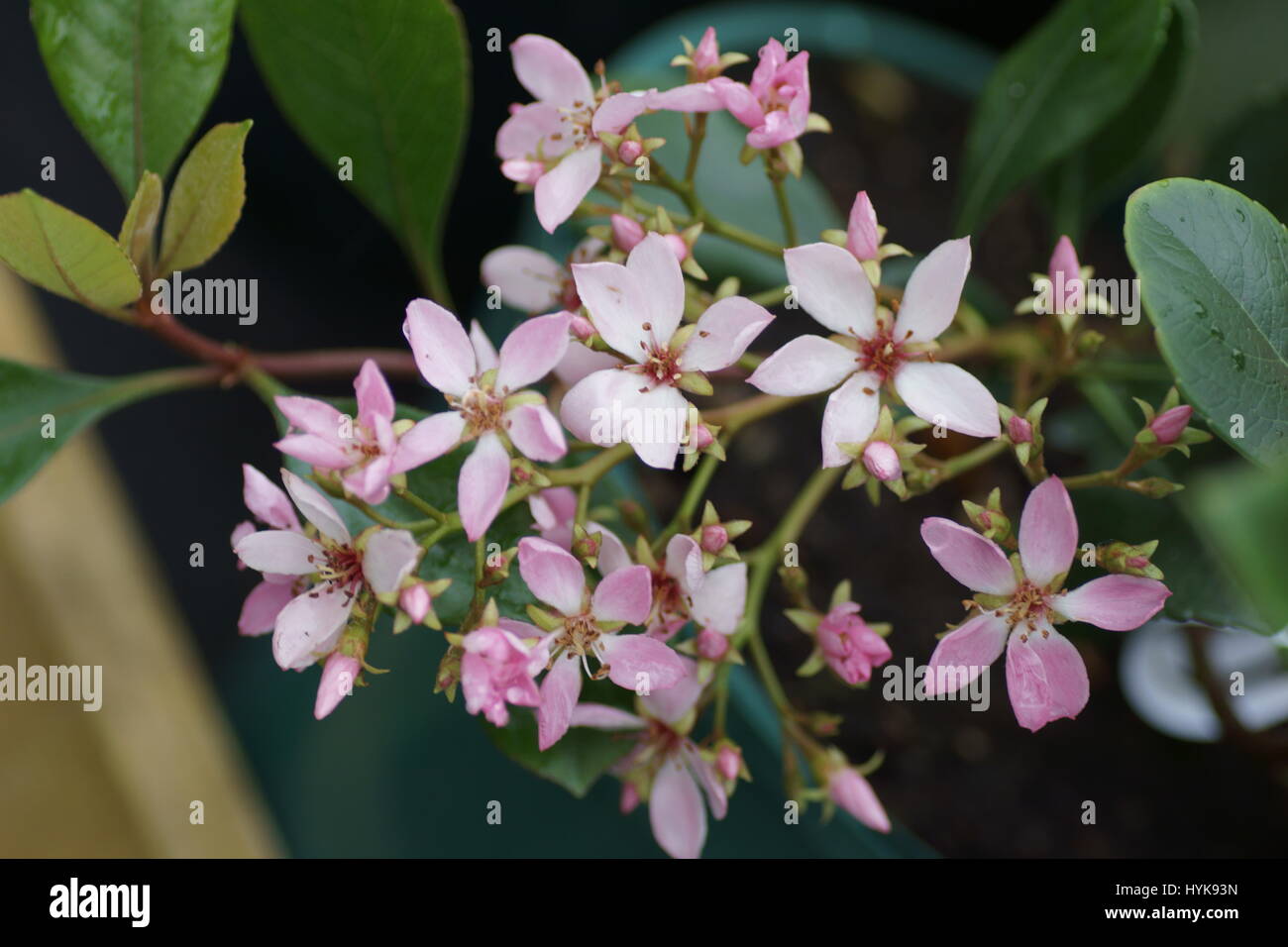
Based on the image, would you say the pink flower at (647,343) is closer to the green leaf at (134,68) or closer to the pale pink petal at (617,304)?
the pale pink petal at (617,304)

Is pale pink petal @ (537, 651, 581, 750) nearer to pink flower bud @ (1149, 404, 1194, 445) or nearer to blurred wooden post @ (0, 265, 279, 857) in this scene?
pink flower bud @ (1149, 404, 1194, 445)

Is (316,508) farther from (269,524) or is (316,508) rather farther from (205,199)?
(205,199)

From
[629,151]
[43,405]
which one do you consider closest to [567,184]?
[629,151]

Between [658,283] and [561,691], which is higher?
[658,283]

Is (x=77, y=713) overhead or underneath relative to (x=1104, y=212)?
underneath

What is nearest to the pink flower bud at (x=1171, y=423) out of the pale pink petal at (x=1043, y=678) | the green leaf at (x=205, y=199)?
the pale pink petal at (x=1043, y=678)
